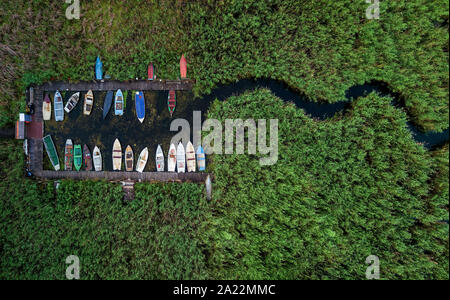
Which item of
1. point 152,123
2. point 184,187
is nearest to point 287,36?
point 152,123

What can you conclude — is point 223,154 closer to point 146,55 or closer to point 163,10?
point 146,55

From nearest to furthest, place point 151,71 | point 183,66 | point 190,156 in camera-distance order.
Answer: point 183,66, point 151,71, point 190,156

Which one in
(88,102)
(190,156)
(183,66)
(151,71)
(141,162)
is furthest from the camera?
(88,102)

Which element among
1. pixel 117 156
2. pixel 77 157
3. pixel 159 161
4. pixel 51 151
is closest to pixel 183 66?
pixel 159 161

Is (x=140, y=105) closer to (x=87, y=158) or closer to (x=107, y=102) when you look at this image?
(x=107, y=102)

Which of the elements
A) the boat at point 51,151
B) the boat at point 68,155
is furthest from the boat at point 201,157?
the boat at point 51,151
